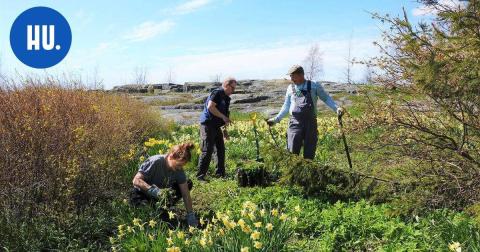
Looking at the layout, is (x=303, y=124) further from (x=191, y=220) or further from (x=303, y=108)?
(x=191, y=220)

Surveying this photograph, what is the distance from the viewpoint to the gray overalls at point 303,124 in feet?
22.7

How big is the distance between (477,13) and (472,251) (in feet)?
5.93

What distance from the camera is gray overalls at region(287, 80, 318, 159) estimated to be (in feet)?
22.7

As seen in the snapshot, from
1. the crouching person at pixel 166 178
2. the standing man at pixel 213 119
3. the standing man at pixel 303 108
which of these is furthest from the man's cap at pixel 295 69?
the crouching person at pixel 166 178

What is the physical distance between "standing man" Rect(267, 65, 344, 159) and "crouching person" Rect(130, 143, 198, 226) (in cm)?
211

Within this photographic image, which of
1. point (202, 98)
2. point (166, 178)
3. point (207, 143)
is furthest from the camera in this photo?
point (202, 98)

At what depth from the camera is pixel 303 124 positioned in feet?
23.0

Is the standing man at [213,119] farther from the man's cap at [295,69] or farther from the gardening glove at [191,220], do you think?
the gardening glove at [191,220]

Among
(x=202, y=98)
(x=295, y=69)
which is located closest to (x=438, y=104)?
(x=295, y=69)

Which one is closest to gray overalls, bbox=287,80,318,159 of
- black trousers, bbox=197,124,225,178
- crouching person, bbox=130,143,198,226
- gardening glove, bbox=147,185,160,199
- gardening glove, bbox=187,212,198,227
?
black trousers, bbox=197,124,225,178

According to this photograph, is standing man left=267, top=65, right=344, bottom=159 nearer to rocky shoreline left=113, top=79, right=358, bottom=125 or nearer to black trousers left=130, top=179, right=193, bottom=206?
rocky shoreline left=113, top=79, right=358, bottom=125

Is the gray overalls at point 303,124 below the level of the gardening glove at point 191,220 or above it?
above

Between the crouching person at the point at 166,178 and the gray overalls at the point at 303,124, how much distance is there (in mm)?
2093

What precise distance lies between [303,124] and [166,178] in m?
2.36
